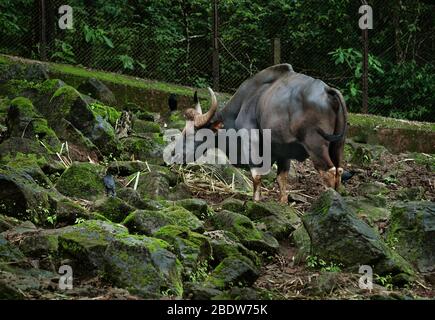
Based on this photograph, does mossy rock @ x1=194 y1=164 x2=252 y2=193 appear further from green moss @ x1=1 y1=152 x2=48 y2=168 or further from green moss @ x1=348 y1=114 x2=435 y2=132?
green moss @ x1=348 y1=114 x2=435 y2=132

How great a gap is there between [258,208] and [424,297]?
267 cm

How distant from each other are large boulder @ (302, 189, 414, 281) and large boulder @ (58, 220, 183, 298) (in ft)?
4.45

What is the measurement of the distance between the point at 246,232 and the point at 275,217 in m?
0.99

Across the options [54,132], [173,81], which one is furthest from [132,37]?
[54,132]

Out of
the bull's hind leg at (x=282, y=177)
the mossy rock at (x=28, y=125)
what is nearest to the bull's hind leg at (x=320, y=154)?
the bull's hind leg at (x=282, y=177)

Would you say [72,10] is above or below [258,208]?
above

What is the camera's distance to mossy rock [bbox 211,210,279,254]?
8.10m

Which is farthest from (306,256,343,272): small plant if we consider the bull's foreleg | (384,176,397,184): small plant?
(384,176,397,184): small plant

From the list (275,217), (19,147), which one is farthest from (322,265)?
(19,147)

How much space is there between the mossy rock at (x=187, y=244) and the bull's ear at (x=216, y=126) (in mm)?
4207

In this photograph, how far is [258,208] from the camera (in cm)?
928

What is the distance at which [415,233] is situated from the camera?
8023mm

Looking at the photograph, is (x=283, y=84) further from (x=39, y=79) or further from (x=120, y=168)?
(x=39, y=79)

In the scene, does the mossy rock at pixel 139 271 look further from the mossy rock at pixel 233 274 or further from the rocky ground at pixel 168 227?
the mossy rock at pixel 233 274
